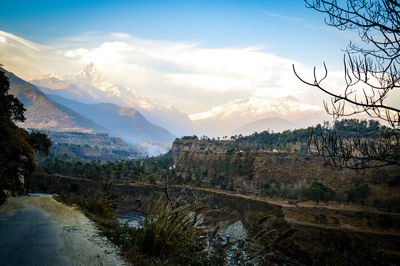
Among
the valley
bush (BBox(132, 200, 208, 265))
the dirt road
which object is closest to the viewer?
the dirt road

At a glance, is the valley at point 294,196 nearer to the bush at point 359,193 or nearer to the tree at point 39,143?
the bush at point 359,193

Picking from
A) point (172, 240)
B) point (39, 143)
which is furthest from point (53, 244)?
point (39, 143)

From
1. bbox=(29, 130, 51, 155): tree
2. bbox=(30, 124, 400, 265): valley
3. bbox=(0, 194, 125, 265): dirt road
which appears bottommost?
bbox=(30, 124, 400, 265): valley

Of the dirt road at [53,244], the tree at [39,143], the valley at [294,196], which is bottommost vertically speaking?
the valley at [294,196]

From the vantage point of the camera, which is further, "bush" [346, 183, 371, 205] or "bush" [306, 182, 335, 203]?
"bush" [306, 182, 335, 203]

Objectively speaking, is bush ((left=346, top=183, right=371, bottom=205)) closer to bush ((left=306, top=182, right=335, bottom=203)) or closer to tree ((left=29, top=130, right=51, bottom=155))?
bush ((left=306, top=182, right=335, bottom=203))

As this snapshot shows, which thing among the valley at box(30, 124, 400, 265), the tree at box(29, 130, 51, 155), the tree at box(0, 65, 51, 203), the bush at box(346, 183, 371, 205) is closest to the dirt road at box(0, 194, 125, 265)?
the valley at box(30, 124, 400, 265)

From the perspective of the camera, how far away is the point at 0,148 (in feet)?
30.6

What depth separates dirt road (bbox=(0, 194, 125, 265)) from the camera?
4.00 meters

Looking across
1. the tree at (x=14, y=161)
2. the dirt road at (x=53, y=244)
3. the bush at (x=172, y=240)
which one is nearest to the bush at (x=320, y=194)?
the tree at (x=14, y=161)

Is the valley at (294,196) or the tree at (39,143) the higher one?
the tree at (39,143)

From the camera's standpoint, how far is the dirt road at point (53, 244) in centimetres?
400

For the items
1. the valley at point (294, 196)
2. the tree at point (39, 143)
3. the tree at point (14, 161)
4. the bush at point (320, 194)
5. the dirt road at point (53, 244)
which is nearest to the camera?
the dirt road at point (53, 244)

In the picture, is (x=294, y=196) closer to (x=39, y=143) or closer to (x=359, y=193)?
(x=359, y=193)
